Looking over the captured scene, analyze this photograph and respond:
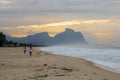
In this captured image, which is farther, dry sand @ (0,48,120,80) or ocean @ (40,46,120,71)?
ocean @ (40,46,120,71)

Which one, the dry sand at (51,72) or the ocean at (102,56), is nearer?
the dry sand at (51,72)

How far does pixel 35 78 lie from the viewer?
43.1 feet

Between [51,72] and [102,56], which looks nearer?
[51,72]

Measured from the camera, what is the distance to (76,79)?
1305cm

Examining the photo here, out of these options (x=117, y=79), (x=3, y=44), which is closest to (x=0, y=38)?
(x=3, y=44)

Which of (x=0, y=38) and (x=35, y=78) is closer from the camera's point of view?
(x=35, y=78)

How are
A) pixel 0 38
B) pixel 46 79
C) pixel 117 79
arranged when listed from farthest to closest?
pixel 0 38 < pixel 117 79 < pixel 46 79

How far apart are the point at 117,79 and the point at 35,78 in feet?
16.5

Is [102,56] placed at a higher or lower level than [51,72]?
lower

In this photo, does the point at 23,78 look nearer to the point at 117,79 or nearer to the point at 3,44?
the point at 117,79

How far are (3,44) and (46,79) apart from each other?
402ft

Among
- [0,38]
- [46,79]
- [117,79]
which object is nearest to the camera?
[46,79]

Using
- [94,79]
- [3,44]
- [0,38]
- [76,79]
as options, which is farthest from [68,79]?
[3,44]

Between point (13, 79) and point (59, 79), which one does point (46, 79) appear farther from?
point (13, 79)
